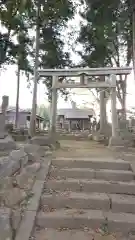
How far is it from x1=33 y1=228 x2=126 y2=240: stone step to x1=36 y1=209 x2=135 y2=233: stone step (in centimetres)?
10

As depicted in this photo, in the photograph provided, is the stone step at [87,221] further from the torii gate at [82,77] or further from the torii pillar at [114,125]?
the torii gate at [82,77]

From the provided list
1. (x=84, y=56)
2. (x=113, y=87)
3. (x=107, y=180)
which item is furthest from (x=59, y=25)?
(x=107, y=180)

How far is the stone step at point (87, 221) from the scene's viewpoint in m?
3.93

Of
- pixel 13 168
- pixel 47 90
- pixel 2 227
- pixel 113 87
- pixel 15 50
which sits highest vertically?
pixel 15 50

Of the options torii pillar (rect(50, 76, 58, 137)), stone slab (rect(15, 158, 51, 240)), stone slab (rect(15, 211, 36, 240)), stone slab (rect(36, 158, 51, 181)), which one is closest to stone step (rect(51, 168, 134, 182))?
stone slab (rect(36, 158, 51, 181))

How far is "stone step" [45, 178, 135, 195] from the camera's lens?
16.0 feet

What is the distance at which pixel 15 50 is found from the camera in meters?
17.2

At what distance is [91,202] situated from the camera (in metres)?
4.45

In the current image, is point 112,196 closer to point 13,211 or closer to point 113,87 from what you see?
point 13,211

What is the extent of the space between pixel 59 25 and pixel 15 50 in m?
3.35

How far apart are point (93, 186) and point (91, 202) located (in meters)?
0.51

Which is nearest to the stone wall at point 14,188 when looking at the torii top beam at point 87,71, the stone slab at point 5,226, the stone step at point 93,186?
the stone slab at point 5,226

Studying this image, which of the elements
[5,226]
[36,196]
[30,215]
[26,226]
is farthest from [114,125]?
[5,226]

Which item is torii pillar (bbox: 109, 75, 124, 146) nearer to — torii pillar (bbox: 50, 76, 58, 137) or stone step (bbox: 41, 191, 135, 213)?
torii pillar (bbox: 50, 76, 58, 137)
